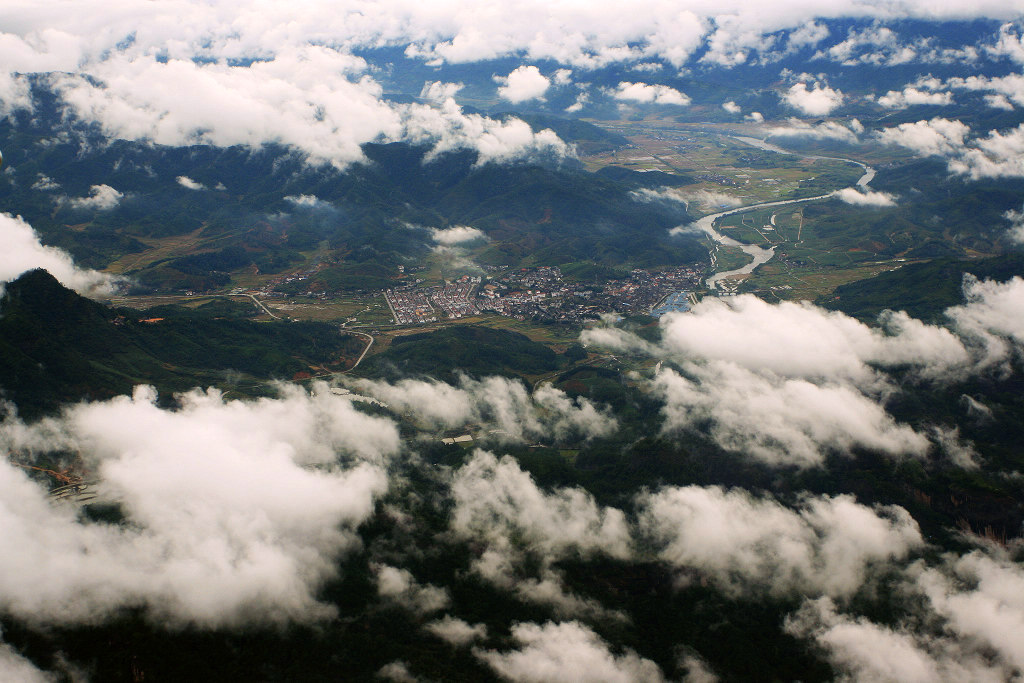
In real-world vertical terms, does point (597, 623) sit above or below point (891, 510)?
below

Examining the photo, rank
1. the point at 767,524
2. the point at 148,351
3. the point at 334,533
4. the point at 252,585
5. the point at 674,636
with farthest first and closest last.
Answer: the point at 148,351 → the point at 767,524 → the point at 334,533 → the point at 674,636 → the point at 252,585

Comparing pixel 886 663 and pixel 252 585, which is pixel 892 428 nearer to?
pixel 886 663

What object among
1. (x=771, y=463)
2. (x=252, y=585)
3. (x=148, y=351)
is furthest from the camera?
(x=148, y=351)

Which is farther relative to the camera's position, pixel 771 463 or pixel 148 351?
pixel 148 351

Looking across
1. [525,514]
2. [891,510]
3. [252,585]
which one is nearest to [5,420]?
[252,585]

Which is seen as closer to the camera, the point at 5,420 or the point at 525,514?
the point at 5,420

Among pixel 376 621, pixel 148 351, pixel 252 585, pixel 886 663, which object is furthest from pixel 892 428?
pixel 148 351

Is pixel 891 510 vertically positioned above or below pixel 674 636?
above

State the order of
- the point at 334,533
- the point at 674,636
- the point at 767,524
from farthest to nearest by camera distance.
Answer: the point at 767,524
the point at 334,533
the point at 674,636

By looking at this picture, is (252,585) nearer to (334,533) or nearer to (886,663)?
(334,533)
